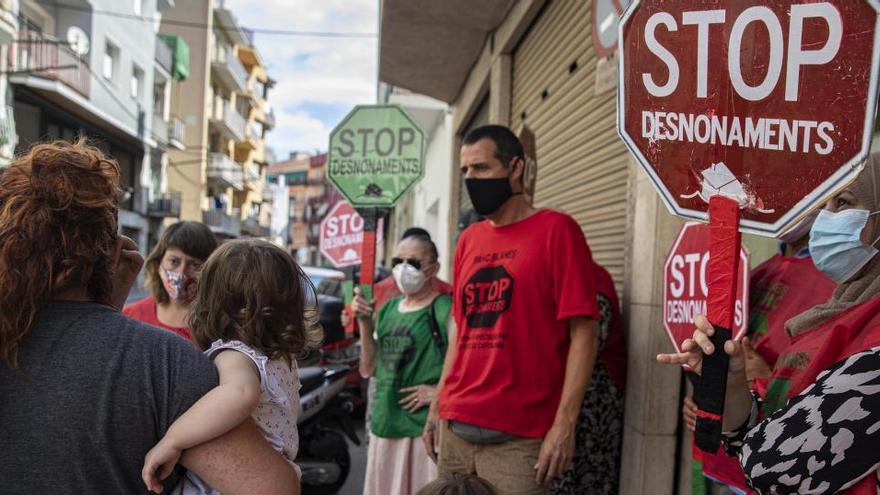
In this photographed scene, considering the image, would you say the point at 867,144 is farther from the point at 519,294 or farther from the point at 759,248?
the point at 759,248

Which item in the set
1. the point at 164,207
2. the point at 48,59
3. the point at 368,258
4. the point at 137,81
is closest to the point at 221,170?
the point at 164,207

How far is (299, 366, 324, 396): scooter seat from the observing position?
5.26 m

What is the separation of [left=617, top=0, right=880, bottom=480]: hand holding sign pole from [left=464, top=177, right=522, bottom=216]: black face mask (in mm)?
1152

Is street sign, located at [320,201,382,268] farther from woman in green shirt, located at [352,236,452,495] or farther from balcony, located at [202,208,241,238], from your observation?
balcony, located at [202,208,241,238]

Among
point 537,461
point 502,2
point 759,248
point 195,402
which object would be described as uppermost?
point 502,2

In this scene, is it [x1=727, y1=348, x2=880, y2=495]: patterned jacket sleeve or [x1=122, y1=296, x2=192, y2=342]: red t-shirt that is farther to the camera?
[x1=122, y1=296, x2=192, y2=342]: red t-shirt

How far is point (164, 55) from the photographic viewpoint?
30062 millimetres

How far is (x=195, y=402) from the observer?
1539 mm

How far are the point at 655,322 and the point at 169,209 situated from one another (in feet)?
103

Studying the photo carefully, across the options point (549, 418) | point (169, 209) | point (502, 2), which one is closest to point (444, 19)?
point (502, 2)

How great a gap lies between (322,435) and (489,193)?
324 cm

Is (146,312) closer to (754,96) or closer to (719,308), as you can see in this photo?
(719,308)

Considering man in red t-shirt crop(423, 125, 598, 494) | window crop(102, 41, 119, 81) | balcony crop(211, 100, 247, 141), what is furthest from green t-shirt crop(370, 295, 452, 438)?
balcony crop(211, 100, 247, 141)

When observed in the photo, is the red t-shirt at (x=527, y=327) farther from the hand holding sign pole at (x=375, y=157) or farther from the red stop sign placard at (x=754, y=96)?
the hand holding sign pole at (x=375, y=157)
